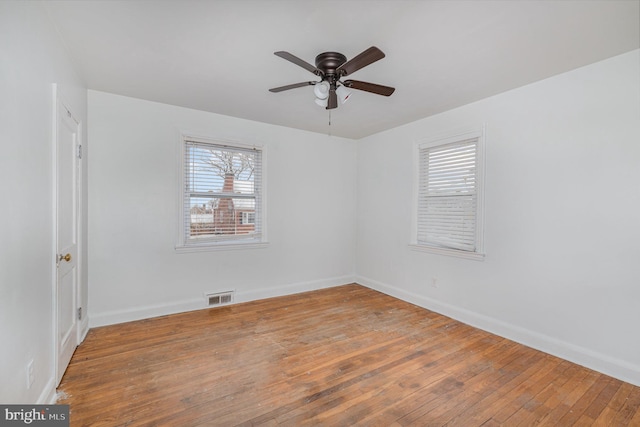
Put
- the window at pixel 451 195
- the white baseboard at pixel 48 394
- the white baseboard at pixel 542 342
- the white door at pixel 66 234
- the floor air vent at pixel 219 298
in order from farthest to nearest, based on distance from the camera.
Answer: the floor air vent at pixel 219 298 → the window at pixel 451 195 → the white baseboard at pixel 542 342 → the white door at pixel 66 234 → the white baseboard at pixel 48 394

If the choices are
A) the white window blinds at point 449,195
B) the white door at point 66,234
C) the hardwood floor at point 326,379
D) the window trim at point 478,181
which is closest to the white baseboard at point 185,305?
the hardwood floor at point 326,379

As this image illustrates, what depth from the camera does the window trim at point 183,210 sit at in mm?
3605

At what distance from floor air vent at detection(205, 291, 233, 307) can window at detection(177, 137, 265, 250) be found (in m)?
0.64

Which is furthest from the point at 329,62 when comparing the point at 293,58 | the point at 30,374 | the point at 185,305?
the point at 185,305

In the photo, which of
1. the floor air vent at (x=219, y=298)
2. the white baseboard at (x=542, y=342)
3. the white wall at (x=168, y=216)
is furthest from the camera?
the floor air vent at (x=219, y=298)

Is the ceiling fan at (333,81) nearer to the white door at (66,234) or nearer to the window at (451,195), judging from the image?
the window at (451,195)

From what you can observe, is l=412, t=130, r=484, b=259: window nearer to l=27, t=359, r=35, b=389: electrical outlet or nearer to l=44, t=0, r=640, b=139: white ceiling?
l=44, t=0, r=640, b=139: white ceiling

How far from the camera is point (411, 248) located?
411cm

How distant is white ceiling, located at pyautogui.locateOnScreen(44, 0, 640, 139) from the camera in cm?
181

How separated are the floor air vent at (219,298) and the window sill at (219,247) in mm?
592

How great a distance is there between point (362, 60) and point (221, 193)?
2.66 meters

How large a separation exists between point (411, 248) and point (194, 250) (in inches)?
114

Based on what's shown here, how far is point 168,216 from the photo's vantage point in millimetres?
3559

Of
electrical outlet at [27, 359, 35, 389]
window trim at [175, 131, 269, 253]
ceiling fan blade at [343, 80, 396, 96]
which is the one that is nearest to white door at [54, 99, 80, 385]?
electrical outlet at [27, 359, 35, 389]
